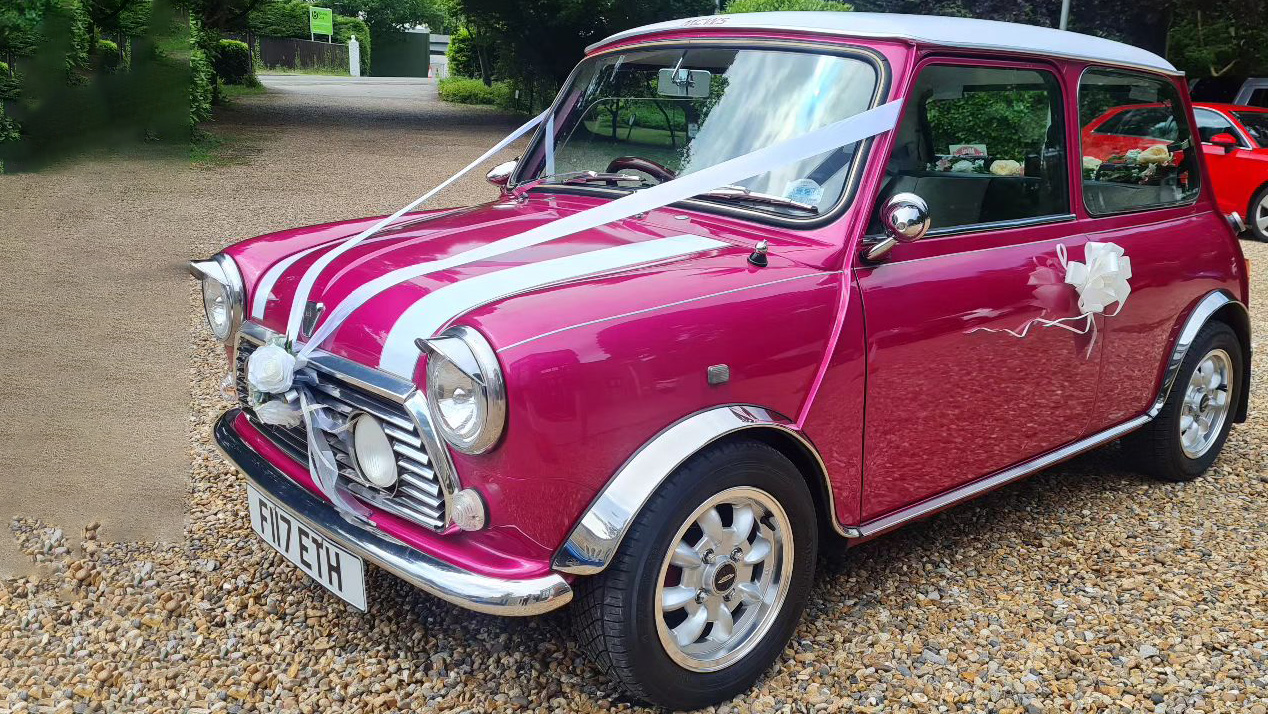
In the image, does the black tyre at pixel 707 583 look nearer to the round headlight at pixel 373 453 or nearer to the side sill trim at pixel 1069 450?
the side sill trim at pixel 1069 450

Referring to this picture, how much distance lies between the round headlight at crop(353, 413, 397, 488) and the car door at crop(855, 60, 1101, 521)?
1329 millimetres

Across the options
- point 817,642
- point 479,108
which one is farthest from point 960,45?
point 479,108

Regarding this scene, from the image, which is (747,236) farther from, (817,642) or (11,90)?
(11,90)

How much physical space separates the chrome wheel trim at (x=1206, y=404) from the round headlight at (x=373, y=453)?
3389mm

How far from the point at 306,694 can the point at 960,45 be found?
2.71m

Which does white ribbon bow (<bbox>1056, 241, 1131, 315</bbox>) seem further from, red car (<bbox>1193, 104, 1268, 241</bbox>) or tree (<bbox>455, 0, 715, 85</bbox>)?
tree (<bbox>455, 0, 715, 85</bbox>)

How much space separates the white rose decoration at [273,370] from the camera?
2510 millimetres

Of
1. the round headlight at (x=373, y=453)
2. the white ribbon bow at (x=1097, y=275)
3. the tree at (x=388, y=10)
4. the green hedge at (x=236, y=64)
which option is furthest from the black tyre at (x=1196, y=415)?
the tree at (x=388, y=10)

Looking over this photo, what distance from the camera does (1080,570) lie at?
3512mm

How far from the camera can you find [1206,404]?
14.3 ft

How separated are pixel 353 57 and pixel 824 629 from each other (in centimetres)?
4595

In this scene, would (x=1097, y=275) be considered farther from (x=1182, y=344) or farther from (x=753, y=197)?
(x=753, y=197)

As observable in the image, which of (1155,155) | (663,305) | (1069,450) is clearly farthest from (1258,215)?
(663,305)

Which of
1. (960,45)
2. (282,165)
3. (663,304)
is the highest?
(960,45)
